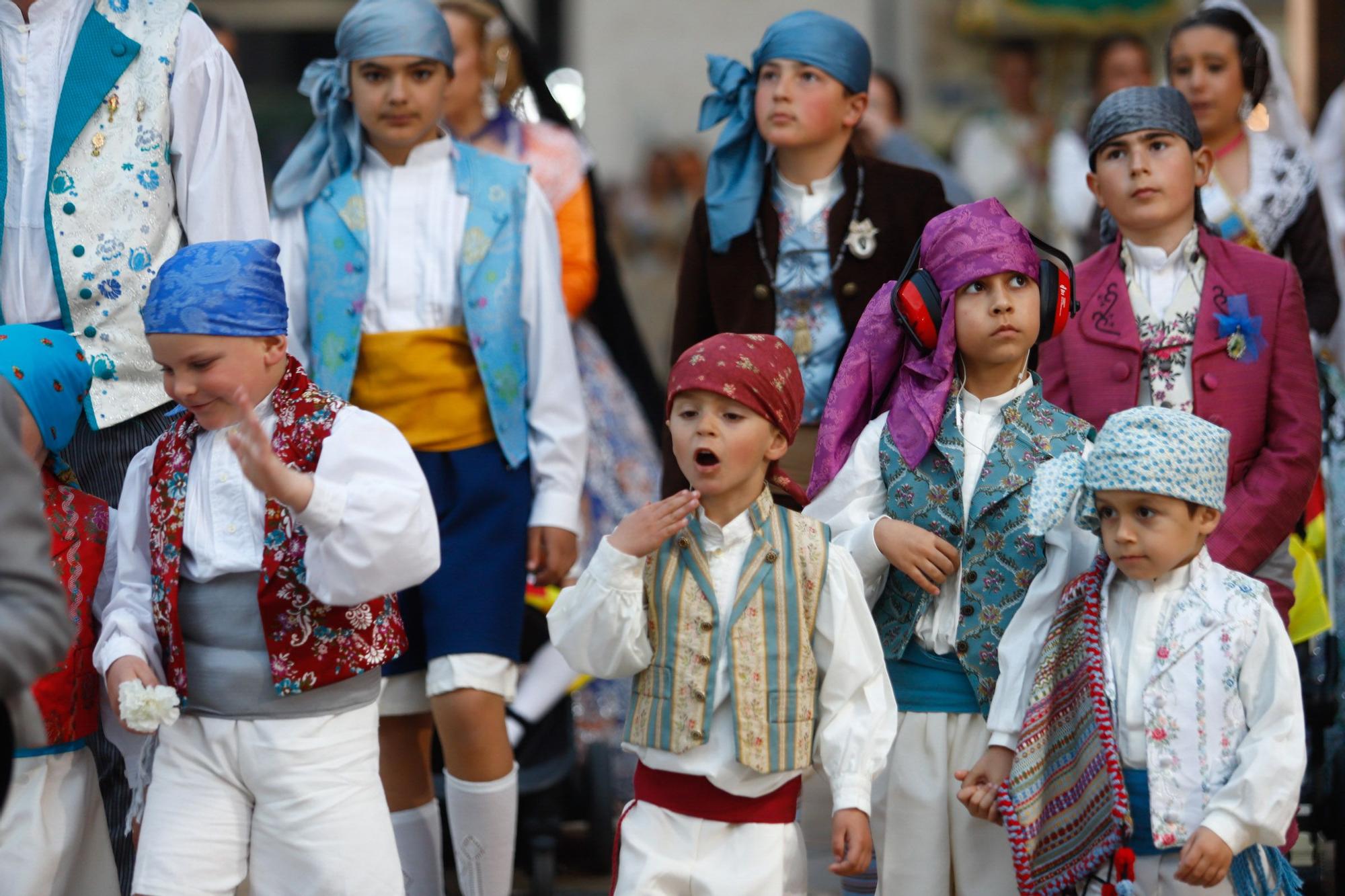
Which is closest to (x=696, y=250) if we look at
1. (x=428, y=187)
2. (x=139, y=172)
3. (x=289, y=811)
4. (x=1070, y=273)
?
(x=428, y=187)

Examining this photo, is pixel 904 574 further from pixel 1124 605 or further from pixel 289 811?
pixel 289 811

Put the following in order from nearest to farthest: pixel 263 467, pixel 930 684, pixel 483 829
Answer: pixel 263 467, pixel 930 684, pixel 483 829

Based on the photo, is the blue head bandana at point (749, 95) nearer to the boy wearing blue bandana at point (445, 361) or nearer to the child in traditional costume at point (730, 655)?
the boy wearing blue bandana at point (445, 361)

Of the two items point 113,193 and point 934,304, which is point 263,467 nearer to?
point 113,193

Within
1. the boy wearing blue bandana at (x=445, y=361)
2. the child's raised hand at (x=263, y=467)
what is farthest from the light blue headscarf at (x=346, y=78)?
the child's raised hand at (x=263, y=467)

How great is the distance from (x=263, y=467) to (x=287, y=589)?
1.17 feet

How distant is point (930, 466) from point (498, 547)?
3.99 ft

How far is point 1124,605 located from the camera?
3.80 metres

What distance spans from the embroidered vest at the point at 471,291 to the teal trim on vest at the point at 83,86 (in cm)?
73

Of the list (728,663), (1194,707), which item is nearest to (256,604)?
(728,663)

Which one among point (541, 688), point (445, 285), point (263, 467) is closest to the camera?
point (263, 467)

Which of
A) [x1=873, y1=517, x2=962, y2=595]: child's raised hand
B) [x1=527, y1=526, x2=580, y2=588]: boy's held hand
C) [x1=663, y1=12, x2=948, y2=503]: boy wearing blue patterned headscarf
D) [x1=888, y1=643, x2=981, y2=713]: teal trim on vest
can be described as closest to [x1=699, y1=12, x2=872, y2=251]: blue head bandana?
[x1=663, y1=12, x2=948, y2=503]: boy wearing blue patterned headscarf

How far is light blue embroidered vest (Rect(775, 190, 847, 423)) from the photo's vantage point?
4.80 meters

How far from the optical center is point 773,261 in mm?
4906
